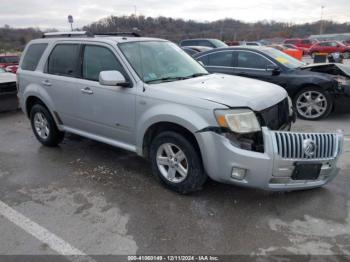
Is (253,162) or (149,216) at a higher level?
(253,162)

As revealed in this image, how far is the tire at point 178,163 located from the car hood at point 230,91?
53 cm

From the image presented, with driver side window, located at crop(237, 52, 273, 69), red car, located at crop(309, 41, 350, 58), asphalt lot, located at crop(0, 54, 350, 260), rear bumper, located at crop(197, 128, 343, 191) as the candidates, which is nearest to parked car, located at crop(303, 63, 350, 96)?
driver side window, located at crop(237, 52, 273, 69)

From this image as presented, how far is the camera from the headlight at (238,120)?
3.30 m

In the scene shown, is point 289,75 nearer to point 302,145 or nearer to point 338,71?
point 338,71

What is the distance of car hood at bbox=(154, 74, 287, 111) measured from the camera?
3469 millimetres

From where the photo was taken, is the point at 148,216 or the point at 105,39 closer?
the point at 148,216

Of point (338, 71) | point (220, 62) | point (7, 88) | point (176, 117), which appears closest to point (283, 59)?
point (338, 71)

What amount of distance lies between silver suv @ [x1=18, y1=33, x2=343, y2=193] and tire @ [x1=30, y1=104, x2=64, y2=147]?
0.05 m

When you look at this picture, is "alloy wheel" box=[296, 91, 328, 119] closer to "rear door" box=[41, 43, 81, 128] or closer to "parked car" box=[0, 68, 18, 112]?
"rear door" box=[41, 43, 81, 128]

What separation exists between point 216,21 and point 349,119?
6158cm

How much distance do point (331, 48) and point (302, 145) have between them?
3192 centimetres

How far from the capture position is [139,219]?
3.44 meters

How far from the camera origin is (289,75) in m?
7.25

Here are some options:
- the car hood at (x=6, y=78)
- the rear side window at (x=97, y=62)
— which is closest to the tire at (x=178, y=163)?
the rear side window at (x=97, y=62)
